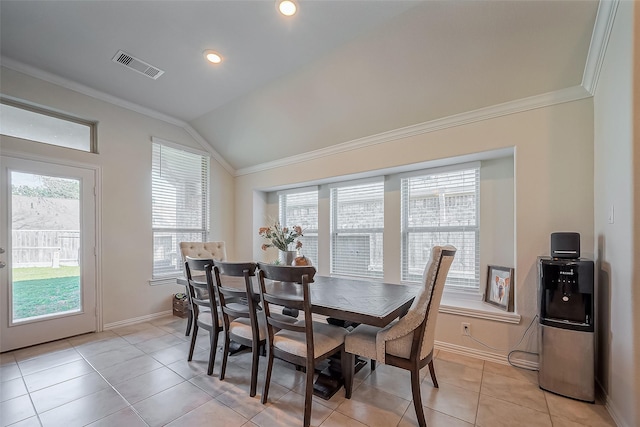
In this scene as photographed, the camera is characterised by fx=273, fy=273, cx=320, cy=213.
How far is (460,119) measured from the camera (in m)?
2.80

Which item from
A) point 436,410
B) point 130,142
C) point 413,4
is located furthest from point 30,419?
point 413,4

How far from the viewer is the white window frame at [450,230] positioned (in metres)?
3.05

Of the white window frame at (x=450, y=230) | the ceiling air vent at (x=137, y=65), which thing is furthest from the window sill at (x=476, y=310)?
the ceiling air vent at (x=137, y=65)

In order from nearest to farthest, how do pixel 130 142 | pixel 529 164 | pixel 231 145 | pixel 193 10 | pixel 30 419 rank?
1. pixel 30 419
2. pixel 193 10
3. pixel 529 164
4. pixel 130 142
5. pixel 231 145

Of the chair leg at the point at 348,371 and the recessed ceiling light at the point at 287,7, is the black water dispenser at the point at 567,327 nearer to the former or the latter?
the chair leg at the point at 348,371

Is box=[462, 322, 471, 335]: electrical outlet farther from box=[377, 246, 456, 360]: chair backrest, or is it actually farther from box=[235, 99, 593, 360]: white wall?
box=[377, 246, 456, 360]: chair backrest

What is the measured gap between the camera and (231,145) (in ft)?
14.5

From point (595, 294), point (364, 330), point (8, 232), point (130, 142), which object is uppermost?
point (130, 142)

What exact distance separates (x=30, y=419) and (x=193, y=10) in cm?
314

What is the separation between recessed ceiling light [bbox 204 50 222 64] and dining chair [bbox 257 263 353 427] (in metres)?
2.16

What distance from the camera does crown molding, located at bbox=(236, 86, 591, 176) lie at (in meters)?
2.34

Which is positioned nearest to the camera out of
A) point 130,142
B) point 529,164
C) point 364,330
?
point 364,330

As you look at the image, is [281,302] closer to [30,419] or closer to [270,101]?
[30,419]

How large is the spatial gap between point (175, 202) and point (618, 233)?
481cm
